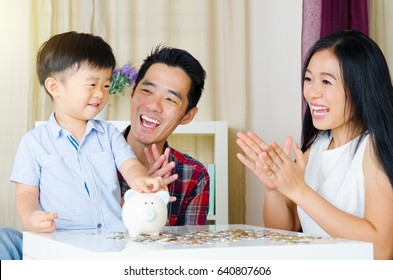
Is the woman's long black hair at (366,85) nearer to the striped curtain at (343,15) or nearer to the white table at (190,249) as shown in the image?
the white table at (190,249)

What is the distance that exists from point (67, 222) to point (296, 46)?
2047mm

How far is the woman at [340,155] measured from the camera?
1.63 metres

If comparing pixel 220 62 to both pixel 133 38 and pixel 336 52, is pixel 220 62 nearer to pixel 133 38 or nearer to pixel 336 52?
pixel 133 38

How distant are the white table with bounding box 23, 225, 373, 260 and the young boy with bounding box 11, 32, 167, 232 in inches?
10.3

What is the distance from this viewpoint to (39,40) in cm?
336

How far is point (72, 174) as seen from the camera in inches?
63.5

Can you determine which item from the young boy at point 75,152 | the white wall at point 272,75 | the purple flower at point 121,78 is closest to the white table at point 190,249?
the young boy at point 75,152

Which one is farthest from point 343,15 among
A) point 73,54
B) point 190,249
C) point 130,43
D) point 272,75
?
point 190,249

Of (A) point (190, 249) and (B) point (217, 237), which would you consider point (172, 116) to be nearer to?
(B) point (217, 237)

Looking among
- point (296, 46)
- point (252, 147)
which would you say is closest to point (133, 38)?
point (296, 46)

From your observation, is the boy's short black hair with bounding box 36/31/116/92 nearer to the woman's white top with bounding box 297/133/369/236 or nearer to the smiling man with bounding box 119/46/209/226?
the smiling man with bounding box 119/46/209/226

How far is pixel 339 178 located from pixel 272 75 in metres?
1.70

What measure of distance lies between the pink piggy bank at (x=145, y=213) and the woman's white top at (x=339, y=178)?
0.53m

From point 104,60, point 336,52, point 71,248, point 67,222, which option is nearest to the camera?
point 71,248
